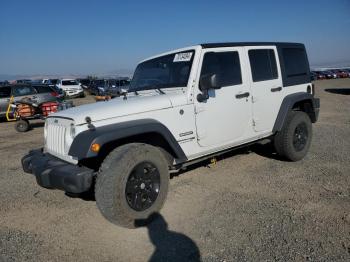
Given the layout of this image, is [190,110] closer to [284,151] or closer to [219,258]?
[219,258]

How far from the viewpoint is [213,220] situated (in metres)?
3.92

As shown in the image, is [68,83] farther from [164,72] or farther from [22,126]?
[164,72]

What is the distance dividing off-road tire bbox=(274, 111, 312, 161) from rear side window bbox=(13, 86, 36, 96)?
12280 mm

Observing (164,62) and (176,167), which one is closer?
(176,167)

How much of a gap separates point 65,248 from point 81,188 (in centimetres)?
67

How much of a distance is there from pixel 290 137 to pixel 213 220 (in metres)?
2.61

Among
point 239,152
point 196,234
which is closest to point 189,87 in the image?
point 196,234

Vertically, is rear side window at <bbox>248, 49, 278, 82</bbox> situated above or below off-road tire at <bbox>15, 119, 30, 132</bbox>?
above

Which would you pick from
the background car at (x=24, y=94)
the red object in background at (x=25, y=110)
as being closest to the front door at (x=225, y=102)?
the red object in background at (x=25, y=110)

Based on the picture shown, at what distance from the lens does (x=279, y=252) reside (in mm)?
3168

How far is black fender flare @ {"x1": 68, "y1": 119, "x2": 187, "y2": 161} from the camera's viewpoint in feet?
11.3

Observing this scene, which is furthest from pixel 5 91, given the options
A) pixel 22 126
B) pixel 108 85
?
pixel 108 85

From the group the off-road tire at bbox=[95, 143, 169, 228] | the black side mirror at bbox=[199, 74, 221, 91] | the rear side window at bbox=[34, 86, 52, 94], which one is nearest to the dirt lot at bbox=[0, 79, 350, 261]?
the off-road tire at bbox=[95, 143, 169, 228]

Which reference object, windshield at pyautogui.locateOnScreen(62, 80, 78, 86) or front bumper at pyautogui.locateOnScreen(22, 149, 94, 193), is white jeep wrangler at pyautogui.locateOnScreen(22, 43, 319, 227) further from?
windshield at pyautogui.locateOnScreen(62, 80, 78, 86)
